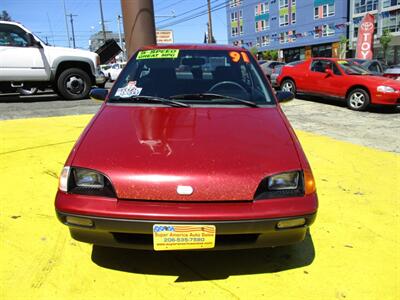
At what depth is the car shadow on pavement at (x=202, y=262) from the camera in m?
2.56

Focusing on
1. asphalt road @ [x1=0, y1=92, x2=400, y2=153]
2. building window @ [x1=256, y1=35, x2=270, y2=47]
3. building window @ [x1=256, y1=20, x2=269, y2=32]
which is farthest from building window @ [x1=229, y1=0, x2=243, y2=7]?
asphalt road @ [x1=0, y1=92, x2=400, y2=153]

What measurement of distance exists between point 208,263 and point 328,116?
7248mm

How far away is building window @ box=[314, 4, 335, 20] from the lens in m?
46.3

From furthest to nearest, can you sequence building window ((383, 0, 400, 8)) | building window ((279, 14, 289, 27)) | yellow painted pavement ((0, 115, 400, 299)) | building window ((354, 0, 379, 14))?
1. building window ((279, 14, 289, 27))
2. building window ((354, 0, 379, 14))
3. building window ((383, 0, 400, 8))
4. yellow painted pavement ((0, 115, 400, 299))

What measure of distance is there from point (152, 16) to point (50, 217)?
19.7 feet

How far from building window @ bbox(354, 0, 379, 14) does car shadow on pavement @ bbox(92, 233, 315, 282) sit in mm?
45813

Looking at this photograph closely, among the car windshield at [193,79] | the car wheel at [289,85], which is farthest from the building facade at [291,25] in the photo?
the car windshield at [193,79]

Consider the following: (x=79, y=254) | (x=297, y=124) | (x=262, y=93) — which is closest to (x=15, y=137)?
(x=79, y=254)

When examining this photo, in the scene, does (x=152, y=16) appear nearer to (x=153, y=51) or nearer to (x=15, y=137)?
(x=15, y=137)

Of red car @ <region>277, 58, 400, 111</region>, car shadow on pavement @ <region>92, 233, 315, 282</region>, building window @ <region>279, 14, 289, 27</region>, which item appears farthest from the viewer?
building window @ <region>279, 14, 289, 27</region>

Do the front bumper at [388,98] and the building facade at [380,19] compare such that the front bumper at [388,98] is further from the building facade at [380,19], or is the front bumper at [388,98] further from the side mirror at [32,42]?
the building facade at [380,19]

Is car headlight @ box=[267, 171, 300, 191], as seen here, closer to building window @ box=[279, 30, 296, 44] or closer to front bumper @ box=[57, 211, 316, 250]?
front bumper @ box=[57, 211, 316, 250]

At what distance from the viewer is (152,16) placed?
8195 mm

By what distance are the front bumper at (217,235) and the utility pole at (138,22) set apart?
6.46 meters
